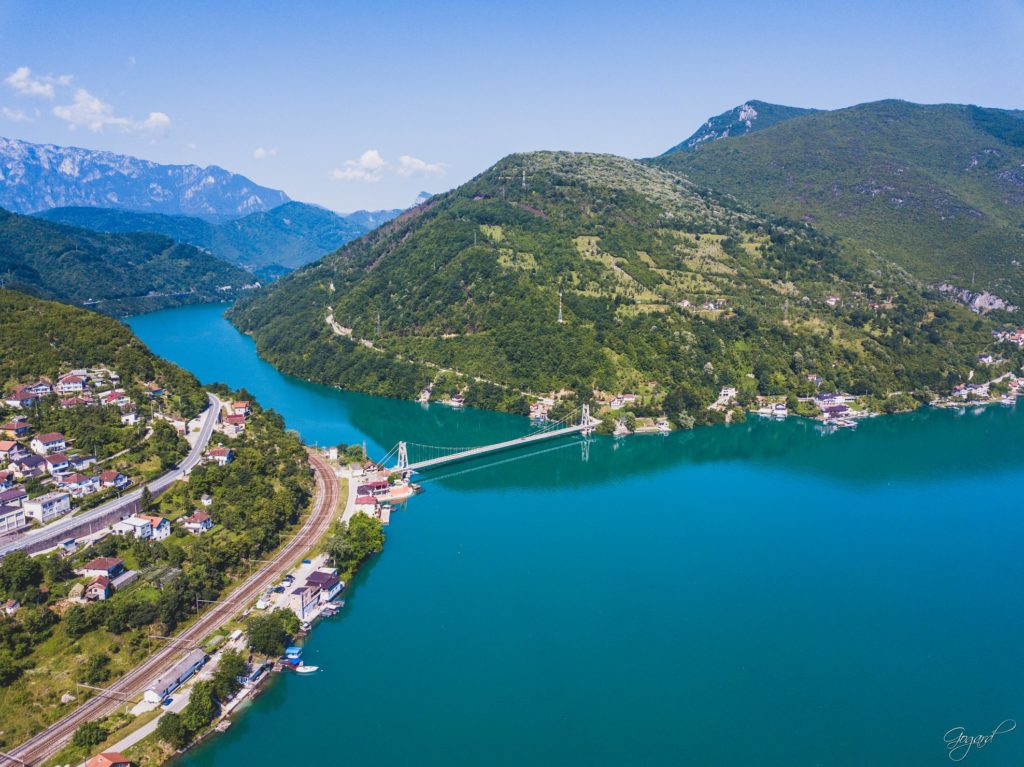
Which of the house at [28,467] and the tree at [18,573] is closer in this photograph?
the tree at [18,573]


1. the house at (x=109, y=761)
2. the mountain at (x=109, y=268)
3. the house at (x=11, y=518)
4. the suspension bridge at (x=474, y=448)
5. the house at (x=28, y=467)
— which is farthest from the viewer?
the mountain at (x=109, y=268)

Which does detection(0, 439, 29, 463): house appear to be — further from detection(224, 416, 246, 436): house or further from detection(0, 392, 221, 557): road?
detection(224, 416, 246, 436): house

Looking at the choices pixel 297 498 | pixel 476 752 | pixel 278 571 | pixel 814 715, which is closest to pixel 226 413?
pixel 297 498

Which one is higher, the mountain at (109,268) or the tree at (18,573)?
the mountain at (109,268)

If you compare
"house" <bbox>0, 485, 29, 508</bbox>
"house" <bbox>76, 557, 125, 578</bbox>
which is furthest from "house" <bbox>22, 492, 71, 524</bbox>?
"house" <bbox>76, 557, 125, 578</bbox>

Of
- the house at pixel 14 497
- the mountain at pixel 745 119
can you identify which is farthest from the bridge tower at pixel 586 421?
the mountain at pixel 745 119

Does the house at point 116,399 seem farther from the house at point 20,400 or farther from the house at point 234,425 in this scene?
the house at point 234,425

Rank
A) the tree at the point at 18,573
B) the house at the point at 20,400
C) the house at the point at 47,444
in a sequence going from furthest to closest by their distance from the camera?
1. the house at the point at 20,400
2. the house at the point at 47,444
3. the tree at the point at 18,573
